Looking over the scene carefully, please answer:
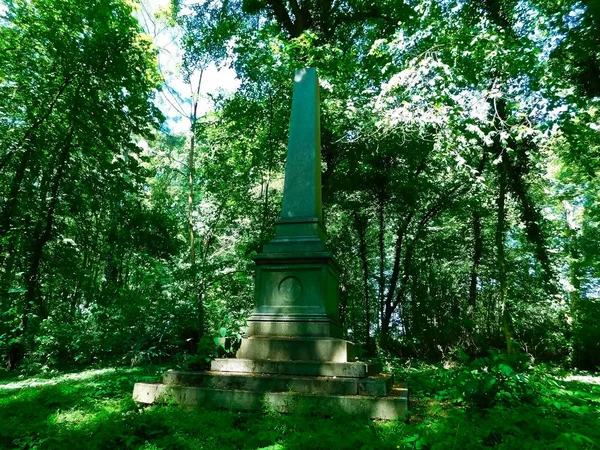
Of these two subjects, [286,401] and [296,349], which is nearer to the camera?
[286,401]

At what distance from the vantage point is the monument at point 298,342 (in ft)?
12.5

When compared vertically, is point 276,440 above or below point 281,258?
below

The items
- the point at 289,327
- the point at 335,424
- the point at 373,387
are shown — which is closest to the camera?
the point at 335,424

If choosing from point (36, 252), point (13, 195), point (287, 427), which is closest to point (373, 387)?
point (287, 427)

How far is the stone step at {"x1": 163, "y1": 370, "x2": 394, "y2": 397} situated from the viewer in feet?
12.7

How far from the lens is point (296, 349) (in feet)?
15.0

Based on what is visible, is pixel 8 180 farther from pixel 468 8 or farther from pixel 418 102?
pixel 468 8

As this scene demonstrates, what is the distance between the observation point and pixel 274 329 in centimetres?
491

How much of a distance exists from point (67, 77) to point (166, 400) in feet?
23.0

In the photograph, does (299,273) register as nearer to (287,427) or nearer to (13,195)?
(287,427)

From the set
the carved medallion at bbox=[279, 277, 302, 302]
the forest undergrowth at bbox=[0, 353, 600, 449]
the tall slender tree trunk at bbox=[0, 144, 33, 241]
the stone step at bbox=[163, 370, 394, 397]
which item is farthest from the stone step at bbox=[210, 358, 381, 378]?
the tall slender tree trunk at bbox=[0, 144, 33, 241]

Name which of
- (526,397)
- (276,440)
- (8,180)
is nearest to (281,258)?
(276,440)

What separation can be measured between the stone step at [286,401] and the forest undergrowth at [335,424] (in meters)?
0.13

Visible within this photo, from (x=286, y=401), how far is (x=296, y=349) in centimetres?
90
